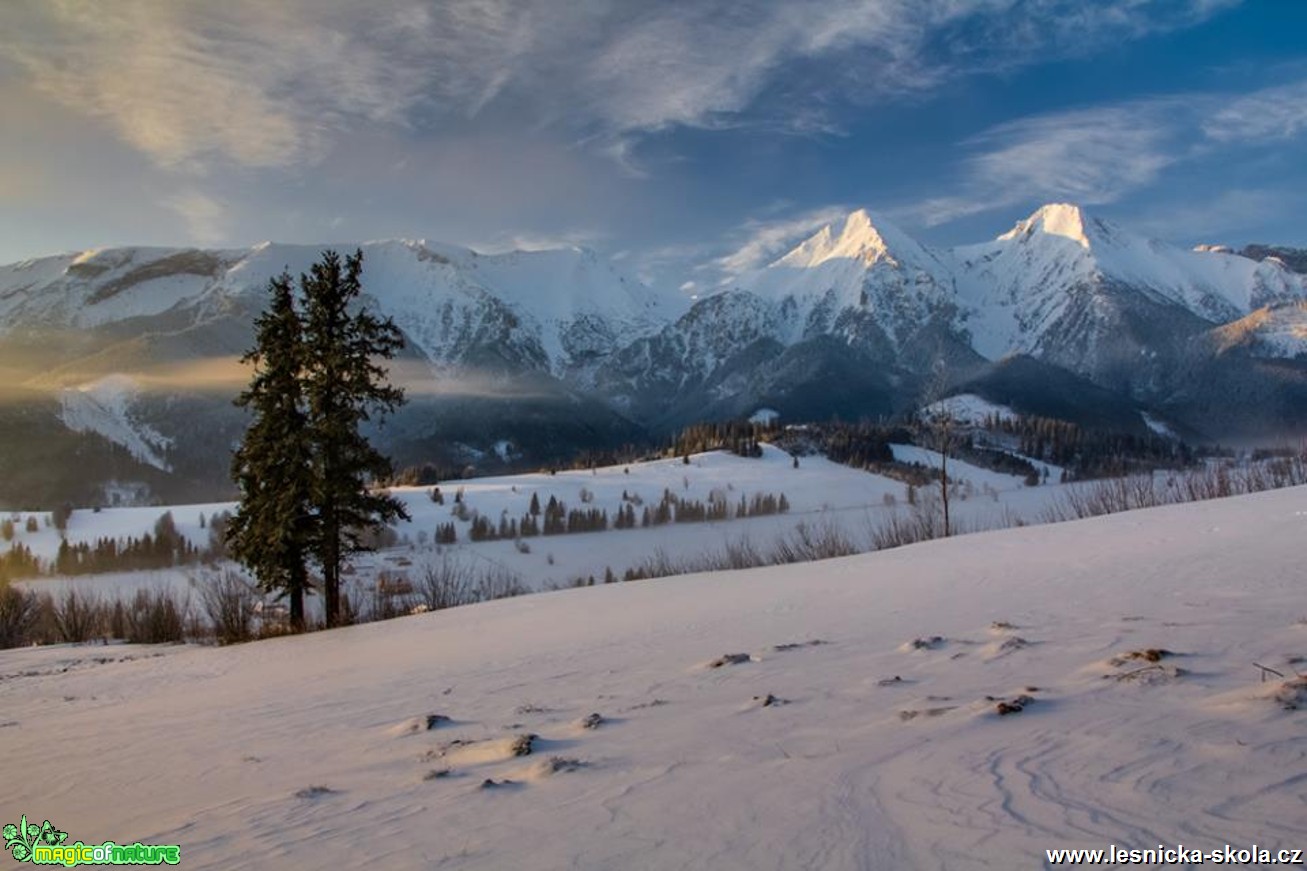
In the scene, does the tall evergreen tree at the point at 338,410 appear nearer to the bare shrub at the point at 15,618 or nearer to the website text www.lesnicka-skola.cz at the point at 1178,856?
the bare shrub at the point at 15,618

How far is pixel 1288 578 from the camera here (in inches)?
318

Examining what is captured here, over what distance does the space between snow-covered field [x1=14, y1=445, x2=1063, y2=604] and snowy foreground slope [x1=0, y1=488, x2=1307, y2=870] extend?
38382 mm

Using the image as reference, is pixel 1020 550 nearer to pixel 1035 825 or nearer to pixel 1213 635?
pixel 1213 635

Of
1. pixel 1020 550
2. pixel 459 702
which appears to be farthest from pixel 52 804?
pixel 1020 550

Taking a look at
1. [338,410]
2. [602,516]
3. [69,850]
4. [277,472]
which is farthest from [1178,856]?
[602,516]

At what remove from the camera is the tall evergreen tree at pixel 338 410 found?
62.1 feet

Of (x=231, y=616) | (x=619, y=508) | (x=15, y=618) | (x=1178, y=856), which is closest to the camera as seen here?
(x=1178, y=856)

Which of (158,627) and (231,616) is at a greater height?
(231,616)

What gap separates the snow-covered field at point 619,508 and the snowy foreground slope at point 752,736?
1511 inches

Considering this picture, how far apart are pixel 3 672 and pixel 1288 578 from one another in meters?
16.1

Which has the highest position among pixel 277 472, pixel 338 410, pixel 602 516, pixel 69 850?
pixel 338 410

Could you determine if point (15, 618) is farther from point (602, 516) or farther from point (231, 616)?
point (602, 516)

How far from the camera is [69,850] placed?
4.37m

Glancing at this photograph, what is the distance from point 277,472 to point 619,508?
6871 centimetres
